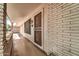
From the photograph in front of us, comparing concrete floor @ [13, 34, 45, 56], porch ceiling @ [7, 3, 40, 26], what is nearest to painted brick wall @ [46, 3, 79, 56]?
porch ceiling @ [7, 3, 40, 26]

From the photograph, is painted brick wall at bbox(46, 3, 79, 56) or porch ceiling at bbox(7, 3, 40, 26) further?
porch ceiling at bbox(7, 3, 40, 26)

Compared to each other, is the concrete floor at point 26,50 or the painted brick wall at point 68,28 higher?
the painted brick wall at point 68,28

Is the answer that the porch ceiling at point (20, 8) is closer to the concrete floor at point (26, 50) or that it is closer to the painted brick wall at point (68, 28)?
the painted brick wall at point (68, 28)

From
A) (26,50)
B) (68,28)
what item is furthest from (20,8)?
(68,28)

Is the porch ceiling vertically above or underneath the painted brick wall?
above

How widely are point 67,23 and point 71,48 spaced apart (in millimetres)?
475

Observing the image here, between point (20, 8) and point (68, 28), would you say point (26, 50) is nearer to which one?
point (20, 8)

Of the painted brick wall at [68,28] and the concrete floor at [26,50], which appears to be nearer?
the painted brick wall at [68,28]

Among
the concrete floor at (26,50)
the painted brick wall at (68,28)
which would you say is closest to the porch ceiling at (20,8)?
the painted brick wall at (68,28)

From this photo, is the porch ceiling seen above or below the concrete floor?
above

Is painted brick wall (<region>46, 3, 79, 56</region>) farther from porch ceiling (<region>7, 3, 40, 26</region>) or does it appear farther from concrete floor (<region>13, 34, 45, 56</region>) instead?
concrete floor (<region>13, 34, 45, 56</region>)

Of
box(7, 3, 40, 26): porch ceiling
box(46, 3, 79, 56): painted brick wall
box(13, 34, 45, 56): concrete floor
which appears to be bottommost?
box(13, 34, 45, 56): concrete floor

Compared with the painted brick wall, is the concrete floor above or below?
below

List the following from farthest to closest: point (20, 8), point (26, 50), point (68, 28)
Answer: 1. point (20, 8)
2. point (26, 50)
3. point (68, 28)
